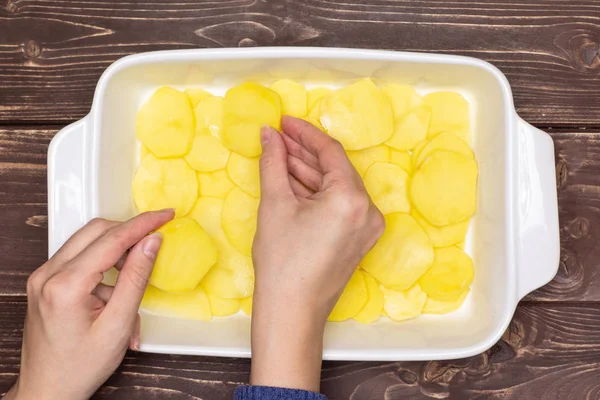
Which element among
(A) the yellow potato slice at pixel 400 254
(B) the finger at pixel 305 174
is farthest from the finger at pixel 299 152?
(A) the yellow potato slice at pixel 400 254

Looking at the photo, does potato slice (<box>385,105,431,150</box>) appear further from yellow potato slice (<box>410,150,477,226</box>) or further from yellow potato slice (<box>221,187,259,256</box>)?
yellow potato slice (<box>221,187,259,256</box>)

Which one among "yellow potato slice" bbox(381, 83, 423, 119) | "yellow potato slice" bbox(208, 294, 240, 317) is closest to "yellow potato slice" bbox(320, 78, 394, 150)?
"yellow potato slice" bbox(381, 83, 423, 119)

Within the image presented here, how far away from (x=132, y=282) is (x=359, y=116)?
302 millimetres

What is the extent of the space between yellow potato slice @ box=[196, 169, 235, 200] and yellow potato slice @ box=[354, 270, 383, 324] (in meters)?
0.19

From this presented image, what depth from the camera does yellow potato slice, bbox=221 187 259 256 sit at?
1.97 feet

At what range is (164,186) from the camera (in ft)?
2.02

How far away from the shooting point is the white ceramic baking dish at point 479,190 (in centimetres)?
57

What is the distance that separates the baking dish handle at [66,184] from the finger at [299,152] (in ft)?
0.75

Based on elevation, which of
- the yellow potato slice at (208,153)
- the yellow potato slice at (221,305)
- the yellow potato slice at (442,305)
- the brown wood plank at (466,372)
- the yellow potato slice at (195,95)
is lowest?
the brown wood plank at (466,372)

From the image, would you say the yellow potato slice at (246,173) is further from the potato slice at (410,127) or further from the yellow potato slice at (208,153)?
the potato slice at (410,127)

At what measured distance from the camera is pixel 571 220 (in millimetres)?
→ 665

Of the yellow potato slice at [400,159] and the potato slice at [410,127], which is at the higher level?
the potato slice at [410,127]

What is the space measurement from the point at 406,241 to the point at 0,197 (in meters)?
0.51

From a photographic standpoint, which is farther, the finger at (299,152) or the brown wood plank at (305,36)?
the brown wood plank at (305,36)
